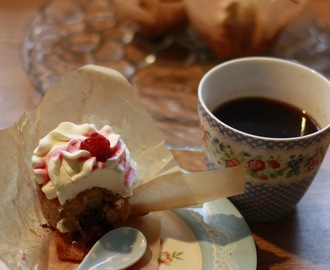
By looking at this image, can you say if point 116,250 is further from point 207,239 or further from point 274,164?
point 274,164

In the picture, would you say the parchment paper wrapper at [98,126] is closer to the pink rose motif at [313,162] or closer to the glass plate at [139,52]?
the pink rose motif at [313,162]

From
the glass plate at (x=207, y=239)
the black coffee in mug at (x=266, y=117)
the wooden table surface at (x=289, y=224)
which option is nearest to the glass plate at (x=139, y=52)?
the wooden table surface at (x=289, y=224)

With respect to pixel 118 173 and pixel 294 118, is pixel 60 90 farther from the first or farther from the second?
pixel 294 118

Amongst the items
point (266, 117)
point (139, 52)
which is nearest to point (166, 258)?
point (266, 117)

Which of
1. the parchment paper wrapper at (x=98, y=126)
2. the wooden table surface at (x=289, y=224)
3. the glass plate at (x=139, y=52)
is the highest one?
the parchment paper wrapper at (x=98, y=126)

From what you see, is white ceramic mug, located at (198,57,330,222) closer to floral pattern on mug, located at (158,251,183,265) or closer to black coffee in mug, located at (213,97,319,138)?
black coffee in mug, located at (213,97,319,138)

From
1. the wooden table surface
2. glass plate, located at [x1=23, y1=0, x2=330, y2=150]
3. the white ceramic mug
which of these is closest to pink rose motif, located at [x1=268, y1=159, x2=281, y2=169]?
the white ceramic mug
